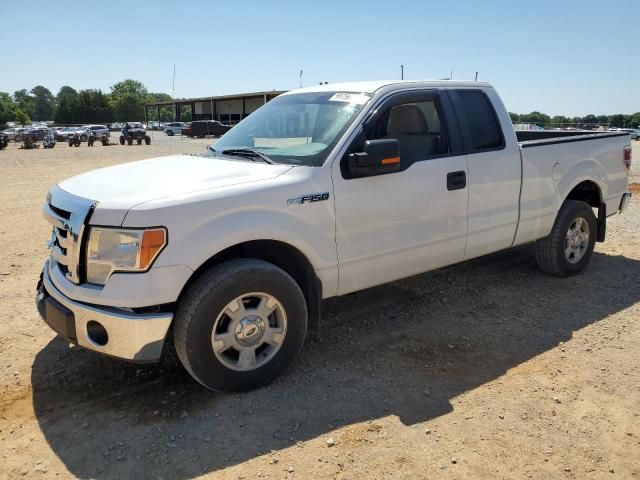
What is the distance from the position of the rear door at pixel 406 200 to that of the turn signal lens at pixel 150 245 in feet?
3.93

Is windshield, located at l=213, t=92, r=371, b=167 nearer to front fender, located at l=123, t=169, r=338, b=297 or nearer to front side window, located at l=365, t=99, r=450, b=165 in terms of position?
front side window, located at l=365, t=99, r=450, b=165

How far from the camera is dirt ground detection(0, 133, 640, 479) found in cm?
278

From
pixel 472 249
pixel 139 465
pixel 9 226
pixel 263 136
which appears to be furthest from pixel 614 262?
pixel 9 226

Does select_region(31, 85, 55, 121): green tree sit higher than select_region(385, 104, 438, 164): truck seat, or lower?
higher

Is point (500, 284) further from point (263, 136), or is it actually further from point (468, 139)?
point (263, 136)

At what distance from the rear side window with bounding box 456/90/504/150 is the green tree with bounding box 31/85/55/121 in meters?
169

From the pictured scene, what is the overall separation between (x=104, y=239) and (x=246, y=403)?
4.26 ft

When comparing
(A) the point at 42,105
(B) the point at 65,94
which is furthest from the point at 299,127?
(A) the point at 42,105

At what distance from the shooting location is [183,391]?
346 cm

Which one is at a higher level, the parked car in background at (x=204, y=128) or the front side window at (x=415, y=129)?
the parked car in background at (x=204, y=128)

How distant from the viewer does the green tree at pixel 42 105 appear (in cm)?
16462

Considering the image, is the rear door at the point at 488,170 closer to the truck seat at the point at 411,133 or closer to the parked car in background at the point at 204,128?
the truck seat at the point at 411,133

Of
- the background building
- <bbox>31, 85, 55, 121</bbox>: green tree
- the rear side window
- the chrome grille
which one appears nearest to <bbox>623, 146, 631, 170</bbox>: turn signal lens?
the rear side window

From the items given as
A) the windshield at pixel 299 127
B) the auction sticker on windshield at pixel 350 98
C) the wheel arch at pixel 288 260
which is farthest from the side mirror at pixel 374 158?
the wheel arch at pixel 288 260
